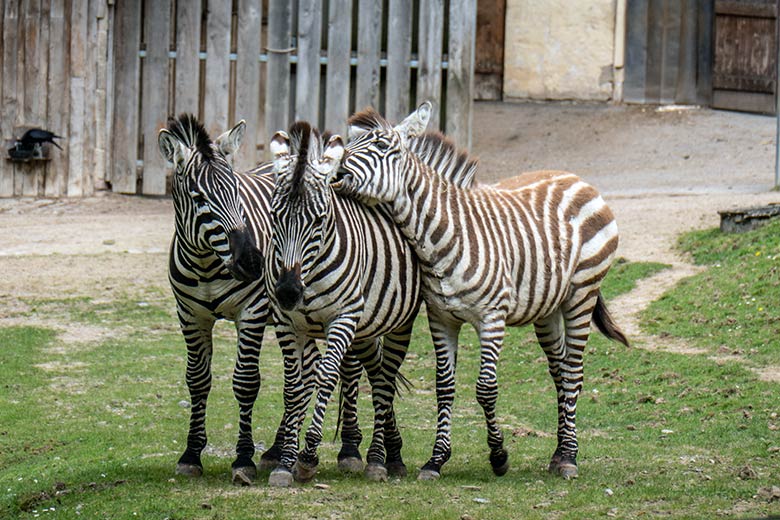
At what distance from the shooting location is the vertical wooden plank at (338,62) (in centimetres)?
1667

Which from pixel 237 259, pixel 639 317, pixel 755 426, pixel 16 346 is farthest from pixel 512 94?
pixel 237 259

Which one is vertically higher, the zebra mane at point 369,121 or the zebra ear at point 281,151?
the zebra mane at point 369,121

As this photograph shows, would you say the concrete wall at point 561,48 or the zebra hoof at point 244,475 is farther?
the concrete wall at point 561,48

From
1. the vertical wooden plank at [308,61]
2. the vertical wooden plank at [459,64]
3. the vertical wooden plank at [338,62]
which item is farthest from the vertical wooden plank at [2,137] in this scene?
the vertical wooden plank at [459,64]

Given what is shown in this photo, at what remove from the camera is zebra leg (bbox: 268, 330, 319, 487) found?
735 cm

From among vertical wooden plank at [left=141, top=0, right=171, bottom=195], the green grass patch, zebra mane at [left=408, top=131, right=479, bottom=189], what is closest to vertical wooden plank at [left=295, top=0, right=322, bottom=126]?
vertical wooden plank at [left=141, top=0, right=171, bottom=195]

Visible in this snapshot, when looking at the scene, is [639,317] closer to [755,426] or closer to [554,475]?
[755,426]

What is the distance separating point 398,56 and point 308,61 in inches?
46.8

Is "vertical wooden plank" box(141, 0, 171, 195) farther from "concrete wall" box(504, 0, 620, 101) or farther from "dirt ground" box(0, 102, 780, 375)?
"concrete wall" box(504, 0, 620, 101)

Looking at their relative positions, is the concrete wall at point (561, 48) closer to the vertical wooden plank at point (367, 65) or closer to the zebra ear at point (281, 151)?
the vertical wooden plank at point (367, 65)

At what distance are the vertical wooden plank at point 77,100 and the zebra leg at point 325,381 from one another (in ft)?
31.9

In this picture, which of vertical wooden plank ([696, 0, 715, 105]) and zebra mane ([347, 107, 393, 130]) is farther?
vertical wooden plank ([696, 0, 715, 105])

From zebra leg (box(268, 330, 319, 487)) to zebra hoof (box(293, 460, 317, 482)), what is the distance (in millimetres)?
53

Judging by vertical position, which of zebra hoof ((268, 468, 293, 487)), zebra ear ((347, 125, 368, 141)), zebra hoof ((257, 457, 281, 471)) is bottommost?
zebra hoof ((257, 457, 281, 471))
